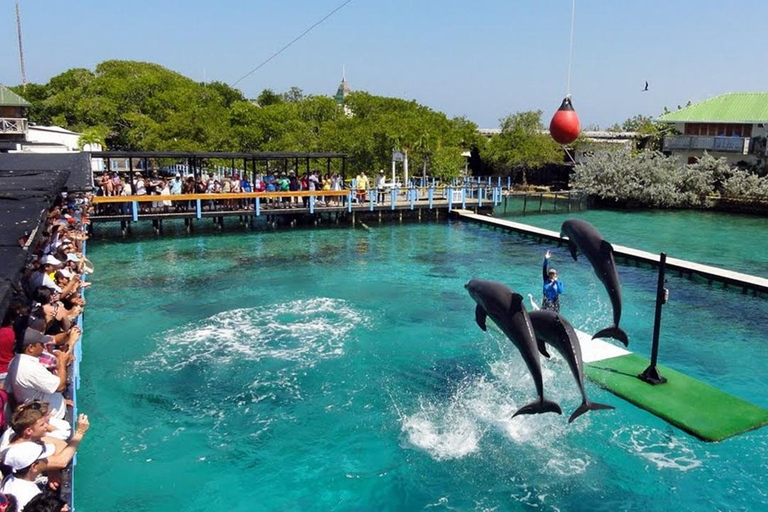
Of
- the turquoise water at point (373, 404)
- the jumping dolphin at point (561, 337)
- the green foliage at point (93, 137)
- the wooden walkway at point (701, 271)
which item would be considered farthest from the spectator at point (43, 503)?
the green foliage at point (93, 137)

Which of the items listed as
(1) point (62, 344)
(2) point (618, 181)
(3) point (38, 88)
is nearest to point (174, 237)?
(1) point (62, 344)

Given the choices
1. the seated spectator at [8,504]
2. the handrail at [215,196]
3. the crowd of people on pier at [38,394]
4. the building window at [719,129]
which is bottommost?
the seated spectator at [8,504]

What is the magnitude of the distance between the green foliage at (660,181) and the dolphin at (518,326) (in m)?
33.1

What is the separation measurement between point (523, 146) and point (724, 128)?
528 inches

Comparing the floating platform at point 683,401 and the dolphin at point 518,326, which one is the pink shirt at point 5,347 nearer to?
the dolphin at point 518,326

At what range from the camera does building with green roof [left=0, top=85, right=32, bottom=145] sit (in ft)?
124

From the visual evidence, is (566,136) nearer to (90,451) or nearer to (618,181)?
(90,451)

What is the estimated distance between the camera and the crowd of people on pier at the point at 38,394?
184 inches

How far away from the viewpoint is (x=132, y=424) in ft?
32.4

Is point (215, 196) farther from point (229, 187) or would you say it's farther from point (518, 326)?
point (518, 326)

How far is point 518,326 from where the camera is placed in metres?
7.87

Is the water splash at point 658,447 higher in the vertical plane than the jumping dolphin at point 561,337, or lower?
lower

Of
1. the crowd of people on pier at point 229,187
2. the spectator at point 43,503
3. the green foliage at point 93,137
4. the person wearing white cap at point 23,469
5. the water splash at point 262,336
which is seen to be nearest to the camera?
the spectator at point 43,503

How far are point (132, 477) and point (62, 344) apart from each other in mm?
2080
